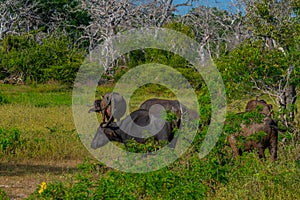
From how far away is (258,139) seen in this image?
351 inches

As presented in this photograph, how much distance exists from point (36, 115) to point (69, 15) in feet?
110

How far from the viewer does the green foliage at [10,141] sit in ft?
35.5

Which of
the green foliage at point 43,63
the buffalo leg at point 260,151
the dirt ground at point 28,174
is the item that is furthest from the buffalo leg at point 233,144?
the green foliage at point 43,63

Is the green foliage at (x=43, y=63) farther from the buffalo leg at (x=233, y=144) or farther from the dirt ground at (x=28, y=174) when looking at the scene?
the buffalo leg at (x=233, y=144)

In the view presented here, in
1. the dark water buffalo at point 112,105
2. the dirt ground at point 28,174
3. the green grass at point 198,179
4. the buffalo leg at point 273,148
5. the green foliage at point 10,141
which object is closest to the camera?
the green grass at point 198,179

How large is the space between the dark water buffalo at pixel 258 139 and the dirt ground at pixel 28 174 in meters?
2.37

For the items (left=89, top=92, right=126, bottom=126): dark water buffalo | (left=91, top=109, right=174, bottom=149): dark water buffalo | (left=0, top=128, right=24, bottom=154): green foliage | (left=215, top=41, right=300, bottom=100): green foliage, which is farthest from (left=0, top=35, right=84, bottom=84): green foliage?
(left=215, top=41, right=300, bottom=100): green foliage

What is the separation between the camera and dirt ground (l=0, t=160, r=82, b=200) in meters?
9.08

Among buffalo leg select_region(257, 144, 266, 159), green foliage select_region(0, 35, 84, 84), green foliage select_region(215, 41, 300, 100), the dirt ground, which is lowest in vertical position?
the dirt ground

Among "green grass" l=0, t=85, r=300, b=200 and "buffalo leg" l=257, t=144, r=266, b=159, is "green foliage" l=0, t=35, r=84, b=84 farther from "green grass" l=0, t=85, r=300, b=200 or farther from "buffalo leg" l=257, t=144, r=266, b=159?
"buffalo leg" l=257, t=144, r=266, b=159

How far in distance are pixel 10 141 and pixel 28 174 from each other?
1126 millimetres

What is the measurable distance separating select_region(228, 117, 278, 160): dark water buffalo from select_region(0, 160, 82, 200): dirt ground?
2.37 metres

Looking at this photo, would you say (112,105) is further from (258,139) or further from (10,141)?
(258,139)

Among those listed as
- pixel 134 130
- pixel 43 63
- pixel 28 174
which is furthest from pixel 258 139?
pixel 43 63
